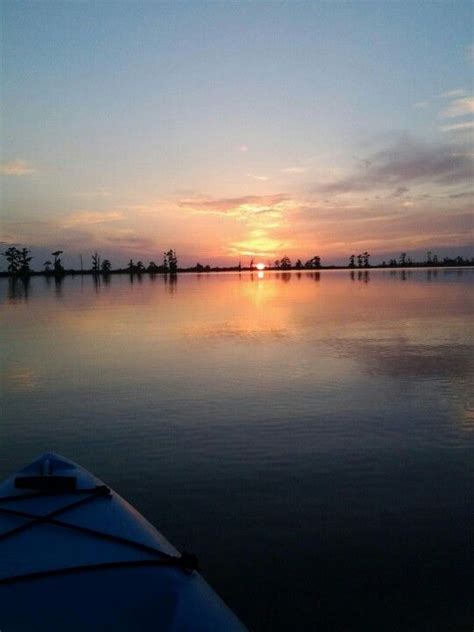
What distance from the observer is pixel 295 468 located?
7.17m

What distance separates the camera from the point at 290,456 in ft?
25.0

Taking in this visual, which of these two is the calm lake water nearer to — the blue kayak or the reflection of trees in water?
the blue kayak

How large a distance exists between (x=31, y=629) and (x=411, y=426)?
6.93 metres

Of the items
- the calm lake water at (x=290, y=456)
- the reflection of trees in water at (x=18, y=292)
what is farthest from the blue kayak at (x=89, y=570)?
the reflection of trees in water at (x=18, y=292)

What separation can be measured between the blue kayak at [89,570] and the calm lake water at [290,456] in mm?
866

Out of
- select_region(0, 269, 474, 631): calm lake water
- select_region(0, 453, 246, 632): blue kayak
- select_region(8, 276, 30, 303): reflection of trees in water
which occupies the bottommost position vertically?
select_region(0, 269, 474, 631): calm lake water

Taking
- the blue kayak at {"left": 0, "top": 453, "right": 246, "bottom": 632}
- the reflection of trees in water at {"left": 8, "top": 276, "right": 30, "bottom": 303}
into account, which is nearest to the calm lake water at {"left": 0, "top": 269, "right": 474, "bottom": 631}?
the blue kayak at {"left": 0, "top": 453, "right": 246, "bottom": 632}

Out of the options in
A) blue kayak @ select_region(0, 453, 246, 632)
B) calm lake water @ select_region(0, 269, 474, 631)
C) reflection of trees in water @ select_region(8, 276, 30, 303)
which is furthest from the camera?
reflection of trees in water @ select_region(8, 276, 30, 303)

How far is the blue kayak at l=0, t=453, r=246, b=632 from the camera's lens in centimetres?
345

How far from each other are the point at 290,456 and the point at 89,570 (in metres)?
4.09

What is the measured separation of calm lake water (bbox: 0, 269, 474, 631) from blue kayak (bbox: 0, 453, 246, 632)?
866 millimetres

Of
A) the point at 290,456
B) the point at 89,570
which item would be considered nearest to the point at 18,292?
the point at 290,456

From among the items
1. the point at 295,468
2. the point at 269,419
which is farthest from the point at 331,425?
the point at 295,468

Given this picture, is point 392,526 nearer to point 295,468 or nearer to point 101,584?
point 295,468
